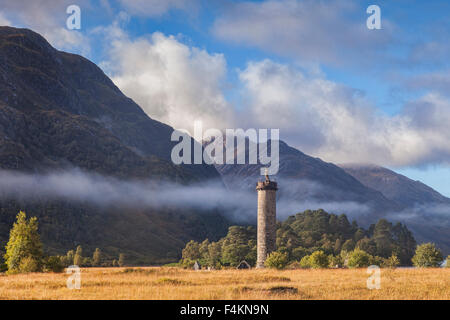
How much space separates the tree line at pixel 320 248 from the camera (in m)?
75.2

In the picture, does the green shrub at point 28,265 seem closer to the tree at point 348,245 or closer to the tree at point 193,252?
the tree at point 193,252

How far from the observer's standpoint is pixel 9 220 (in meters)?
200

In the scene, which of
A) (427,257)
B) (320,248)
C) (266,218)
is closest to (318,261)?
(266,218)

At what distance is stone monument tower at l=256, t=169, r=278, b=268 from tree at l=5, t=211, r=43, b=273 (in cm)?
3686

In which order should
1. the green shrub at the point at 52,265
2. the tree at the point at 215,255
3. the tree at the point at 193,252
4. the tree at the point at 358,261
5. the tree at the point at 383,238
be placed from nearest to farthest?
the green shrub at the point at 52,265 < the tree at the point at 358,261 < the tree at the point at 215,255 < the tree at the point at 193,252 < the tree at the point at 383,238

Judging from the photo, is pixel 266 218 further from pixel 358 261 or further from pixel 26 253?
pixel 26 253

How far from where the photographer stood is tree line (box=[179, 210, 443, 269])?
75194mm

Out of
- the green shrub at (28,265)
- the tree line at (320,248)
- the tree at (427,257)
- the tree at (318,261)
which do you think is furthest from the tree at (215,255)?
the green shrub at (28,265)

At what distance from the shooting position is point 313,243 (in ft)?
404

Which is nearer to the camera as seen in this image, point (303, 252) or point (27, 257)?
point (27, 257)

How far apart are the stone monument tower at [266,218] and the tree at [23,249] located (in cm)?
3686
